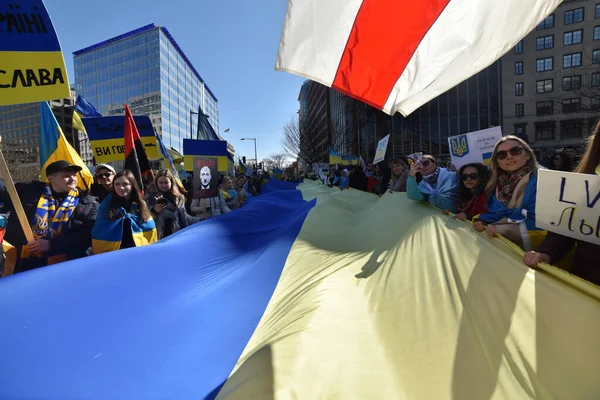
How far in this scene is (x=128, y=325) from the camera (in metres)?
2.01

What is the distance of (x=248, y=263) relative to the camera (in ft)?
11.0

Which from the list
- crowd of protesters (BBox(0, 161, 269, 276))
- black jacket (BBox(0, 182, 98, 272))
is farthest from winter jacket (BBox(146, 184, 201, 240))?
black jacket (BBox(0, 182, 98, 272))

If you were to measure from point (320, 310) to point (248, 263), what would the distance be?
1.47 meters

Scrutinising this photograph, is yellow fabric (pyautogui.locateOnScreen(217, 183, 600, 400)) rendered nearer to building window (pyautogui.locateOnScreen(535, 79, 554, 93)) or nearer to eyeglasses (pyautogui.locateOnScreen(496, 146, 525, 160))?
eyeglasses (pyautogui.locateOnScreen(496, 146, 525, 160))

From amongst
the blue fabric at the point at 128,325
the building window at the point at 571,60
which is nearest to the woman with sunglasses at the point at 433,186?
the blue fabric at the point at 128,325

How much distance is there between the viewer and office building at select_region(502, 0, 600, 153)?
44938mm

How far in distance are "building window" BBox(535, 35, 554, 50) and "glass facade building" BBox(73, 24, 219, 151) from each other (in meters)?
65.6

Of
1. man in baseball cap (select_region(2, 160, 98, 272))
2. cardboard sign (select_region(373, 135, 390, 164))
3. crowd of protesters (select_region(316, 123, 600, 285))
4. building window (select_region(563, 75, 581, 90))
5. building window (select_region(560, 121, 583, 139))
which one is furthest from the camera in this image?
building window (select_region(560, 121, 583, 139))

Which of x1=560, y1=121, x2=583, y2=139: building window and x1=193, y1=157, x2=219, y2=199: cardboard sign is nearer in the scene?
x1=193, y1=157, x2=219, y2=199: cardboard sign

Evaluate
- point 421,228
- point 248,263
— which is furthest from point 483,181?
point 248,263

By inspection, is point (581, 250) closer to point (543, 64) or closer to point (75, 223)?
point (75, 223)

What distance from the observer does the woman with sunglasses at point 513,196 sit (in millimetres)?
2350

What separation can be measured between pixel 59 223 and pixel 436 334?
11.9ft

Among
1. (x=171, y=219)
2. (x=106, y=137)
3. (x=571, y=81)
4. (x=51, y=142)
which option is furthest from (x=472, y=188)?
(x=571, y=81)
